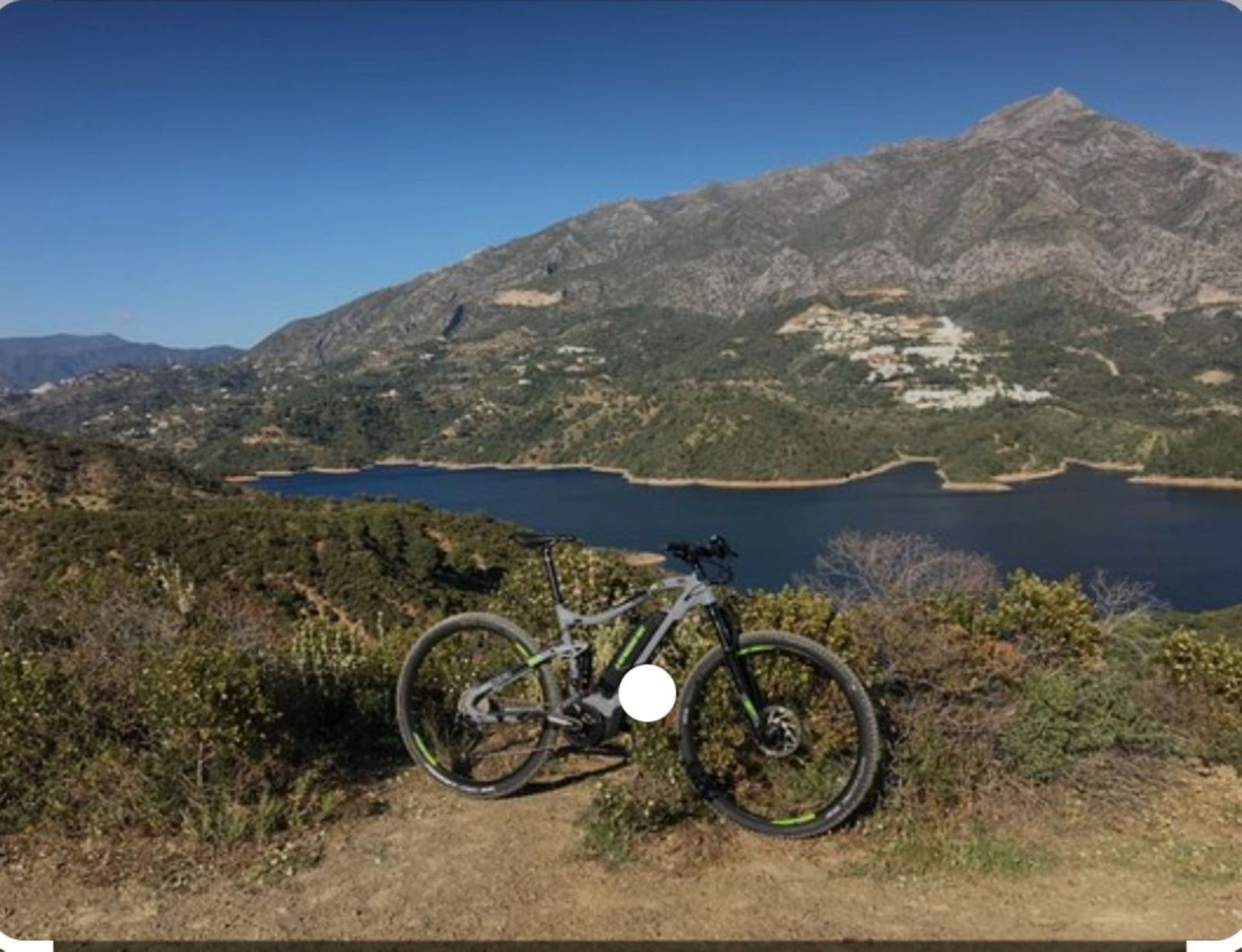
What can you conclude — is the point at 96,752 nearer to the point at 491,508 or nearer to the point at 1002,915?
the point at 1002,915

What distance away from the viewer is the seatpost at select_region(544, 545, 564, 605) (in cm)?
479

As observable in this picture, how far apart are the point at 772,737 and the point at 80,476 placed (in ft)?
246

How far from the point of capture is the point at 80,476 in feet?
220

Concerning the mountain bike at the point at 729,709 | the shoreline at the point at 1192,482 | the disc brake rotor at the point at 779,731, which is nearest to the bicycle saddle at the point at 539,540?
the mountain bike at the point at 729,709

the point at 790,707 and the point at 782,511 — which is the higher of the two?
the point at 790,707

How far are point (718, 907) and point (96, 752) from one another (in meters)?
3.29

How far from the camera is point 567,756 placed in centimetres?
523

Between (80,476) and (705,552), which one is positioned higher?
(705,552)

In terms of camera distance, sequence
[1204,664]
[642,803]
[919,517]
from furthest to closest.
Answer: [919,517]
[1204,664]
[642,803]

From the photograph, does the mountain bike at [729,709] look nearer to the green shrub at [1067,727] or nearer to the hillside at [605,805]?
the hillside at [605,805]

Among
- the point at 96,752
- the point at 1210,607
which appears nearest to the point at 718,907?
the point at 96,752

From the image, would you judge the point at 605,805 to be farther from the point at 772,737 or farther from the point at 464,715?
the point at 464,715

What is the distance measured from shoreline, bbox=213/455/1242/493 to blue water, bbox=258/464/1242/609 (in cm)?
199

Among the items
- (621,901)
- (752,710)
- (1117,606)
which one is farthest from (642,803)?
(1117,606)
